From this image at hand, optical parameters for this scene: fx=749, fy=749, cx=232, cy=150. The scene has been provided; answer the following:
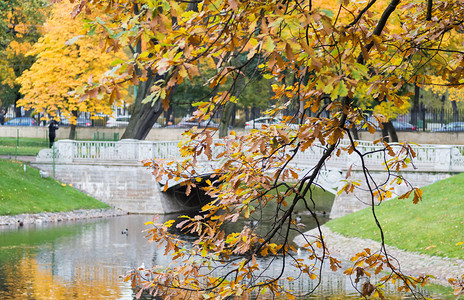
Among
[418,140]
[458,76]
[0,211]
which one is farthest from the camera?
[418,140]

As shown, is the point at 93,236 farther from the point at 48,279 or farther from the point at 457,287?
the point at 457,287

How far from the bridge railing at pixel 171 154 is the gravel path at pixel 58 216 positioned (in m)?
2.39

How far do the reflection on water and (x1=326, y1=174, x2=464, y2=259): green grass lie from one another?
2.81 meters

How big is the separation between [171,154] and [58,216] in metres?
5.44

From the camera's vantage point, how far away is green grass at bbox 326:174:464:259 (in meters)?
19.1

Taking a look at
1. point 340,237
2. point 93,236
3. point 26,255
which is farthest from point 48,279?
point 340,237

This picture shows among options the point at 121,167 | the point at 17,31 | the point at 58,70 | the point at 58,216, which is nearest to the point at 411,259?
the point at 58,216

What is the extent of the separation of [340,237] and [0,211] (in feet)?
40.9

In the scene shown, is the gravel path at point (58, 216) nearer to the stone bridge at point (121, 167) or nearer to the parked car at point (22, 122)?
the stone bridge at point (121, 167)

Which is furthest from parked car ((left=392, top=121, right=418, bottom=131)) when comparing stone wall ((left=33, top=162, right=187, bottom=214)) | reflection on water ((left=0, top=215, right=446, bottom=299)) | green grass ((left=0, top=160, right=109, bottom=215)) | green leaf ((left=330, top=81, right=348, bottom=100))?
green leaf ((left=330, top=81, right=348, bottom=100))

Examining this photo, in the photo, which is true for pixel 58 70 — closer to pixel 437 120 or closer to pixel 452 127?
pixel 437 120

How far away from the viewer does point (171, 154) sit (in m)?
31.4

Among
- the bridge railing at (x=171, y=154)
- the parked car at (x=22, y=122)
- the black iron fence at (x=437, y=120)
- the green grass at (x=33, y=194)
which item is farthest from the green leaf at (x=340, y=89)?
the parked car at (x=22, y=122)

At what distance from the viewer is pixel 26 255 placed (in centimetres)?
2062
